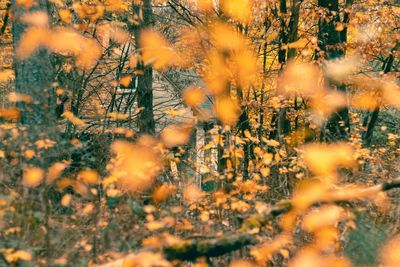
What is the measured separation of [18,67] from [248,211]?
4.32m

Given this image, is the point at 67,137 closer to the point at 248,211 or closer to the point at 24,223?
the point at 24,223

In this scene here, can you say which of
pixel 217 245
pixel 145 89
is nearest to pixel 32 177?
pixel 217 245

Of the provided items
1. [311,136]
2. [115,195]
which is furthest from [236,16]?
[115,195]

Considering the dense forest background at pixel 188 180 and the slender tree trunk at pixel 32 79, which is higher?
the slender tree trunk at pixel 32 79

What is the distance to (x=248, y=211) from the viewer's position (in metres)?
5.81

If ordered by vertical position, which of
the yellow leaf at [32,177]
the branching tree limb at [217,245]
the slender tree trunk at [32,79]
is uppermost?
the slender tree trunk at [32,79]

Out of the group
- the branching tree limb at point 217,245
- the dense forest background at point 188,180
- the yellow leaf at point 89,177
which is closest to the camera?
the branching tree limb at point 217,245

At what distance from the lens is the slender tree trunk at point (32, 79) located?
259 inches

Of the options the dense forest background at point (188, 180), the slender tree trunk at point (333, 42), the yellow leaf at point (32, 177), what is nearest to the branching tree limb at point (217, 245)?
the dense forest background at point (188, 180)

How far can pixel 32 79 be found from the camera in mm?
6609

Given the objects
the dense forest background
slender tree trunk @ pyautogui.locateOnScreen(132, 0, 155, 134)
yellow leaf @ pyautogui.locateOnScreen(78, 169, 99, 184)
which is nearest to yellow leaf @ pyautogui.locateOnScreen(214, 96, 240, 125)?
the dense forest background

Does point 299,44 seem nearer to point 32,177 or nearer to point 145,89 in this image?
point 145,89

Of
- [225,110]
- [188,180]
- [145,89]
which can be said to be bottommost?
[188,180]

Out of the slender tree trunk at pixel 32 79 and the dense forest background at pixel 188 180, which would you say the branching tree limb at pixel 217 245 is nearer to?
the dense forest background at pixel 188 180
